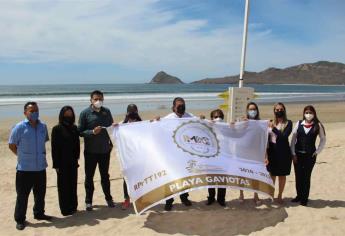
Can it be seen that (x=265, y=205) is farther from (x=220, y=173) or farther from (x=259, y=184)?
(x=220, y=173)

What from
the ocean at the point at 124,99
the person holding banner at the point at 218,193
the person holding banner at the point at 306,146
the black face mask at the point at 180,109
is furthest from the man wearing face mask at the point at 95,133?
the ocean at the point at 124,99

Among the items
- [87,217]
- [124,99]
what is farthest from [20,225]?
[124,99]

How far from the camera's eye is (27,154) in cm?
562

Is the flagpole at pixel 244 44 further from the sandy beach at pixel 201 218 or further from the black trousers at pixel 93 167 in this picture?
the black trousers at pixel 93 167

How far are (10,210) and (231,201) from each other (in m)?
3.69

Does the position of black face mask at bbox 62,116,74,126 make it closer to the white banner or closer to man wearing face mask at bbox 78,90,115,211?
man wearing face mask at bbox 78,90,115,211

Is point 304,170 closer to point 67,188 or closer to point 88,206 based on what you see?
point 88,206

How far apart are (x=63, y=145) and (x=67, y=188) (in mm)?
695

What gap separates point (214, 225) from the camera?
5715mm

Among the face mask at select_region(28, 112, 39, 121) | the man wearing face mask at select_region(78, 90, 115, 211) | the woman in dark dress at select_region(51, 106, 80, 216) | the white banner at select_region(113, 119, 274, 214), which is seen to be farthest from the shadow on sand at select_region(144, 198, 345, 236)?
the face mask at select_region(28, 112, 39, 121)

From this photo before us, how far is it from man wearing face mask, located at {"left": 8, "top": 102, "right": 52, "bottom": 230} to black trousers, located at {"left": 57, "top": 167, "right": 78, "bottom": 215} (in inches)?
12.2

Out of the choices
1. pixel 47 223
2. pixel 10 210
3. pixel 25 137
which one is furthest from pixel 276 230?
pixel 10 210

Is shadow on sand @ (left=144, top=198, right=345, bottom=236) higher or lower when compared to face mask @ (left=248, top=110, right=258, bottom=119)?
lower

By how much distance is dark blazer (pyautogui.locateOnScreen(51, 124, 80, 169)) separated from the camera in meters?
5.95
